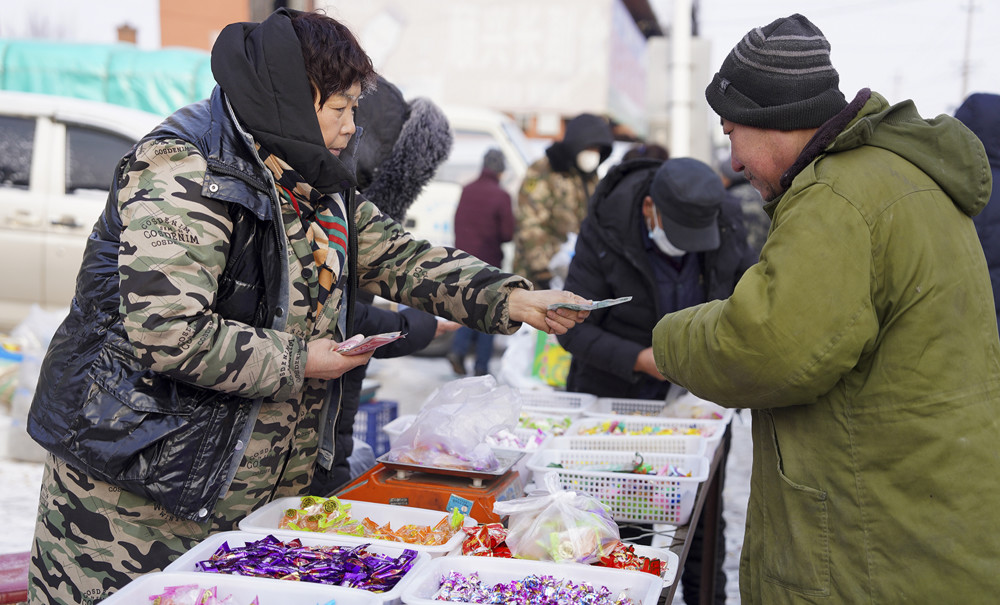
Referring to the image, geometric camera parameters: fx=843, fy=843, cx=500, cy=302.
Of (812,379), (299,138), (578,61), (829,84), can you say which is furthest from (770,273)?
(578,61)

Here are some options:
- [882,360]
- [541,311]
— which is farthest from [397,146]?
[882,360]

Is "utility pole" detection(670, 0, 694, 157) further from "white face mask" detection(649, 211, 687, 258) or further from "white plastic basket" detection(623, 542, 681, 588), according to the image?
"white plastic basket" detection(623, 542, 681, 588)

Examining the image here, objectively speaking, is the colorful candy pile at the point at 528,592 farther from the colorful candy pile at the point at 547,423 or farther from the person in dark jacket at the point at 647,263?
the person in dark jacket at the point at 647,263

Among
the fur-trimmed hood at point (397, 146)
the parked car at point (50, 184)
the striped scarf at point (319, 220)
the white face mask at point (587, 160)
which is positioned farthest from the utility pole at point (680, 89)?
the striped scarf at point (319, 220)

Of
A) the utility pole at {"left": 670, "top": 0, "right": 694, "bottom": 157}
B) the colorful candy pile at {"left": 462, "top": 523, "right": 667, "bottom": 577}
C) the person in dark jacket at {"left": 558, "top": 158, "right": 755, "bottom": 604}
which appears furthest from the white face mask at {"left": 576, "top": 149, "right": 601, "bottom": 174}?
the colorful candy pile at {"left": 462, "top": 523, "right": 667, "bottom": 577}

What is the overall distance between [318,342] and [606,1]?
15.7 meters

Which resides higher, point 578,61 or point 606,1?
point 606,1

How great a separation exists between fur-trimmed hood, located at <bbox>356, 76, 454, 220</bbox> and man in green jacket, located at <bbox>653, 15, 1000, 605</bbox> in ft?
4.44

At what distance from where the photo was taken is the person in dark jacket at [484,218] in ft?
22.7

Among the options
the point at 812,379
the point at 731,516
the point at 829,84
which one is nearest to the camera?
the point at 812,379

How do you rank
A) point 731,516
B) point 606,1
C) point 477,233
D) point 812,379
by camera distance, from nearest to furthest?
point 812,379
point 731,516
point 477,233
point 606,1

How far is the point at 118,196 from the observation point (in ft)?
5.61

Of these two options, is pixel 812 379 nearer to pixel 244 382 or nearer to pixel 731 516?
pixel 244 382

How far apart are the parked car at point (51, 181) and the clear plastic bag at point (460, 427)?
181 inches
